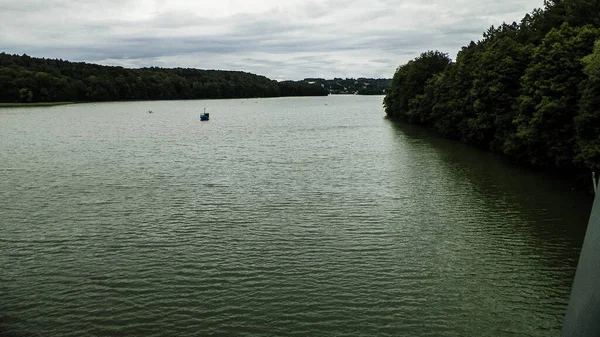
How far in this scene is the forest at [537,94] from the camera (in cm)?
3229

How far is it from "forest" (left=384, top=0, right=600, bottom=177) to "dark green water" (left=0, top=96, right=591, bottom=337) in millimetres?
3009

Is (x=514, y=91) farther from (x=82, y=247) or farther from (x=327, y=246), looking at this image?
(x=82, y=247)

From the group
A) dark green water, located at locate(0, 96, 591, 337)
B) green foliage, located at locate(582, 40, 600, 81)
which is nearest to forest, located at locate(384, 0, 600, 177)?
green foliage, located at locate(582, 40, 600, 81)

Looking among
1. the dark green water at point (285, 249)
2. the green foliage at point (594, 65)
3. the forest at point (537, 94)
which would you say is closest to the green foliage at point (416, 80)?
the forest at point (537, 94)

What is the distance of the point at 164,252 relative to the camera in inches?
877

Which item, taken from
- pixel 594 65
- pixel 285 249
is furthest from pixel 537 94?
pixel 285 249

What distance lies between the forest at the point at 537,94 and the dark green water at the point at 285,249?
3009 mm

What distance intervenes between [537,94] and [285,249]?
27660 millimetres

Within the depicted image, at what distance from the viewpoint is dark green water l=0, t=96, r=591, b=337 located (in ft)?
53.1

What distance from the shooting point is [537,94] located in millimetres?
39344

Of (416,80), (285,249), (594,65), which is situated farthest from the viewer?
(416,80)

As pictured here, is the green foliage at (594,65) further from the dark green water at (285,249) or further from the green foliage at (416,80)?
the green foliage at (416,80)

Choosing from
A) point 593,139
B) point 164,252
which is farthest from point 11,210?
point 593,139

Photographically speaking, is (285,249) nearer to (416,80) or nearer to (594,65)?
(594,65)
